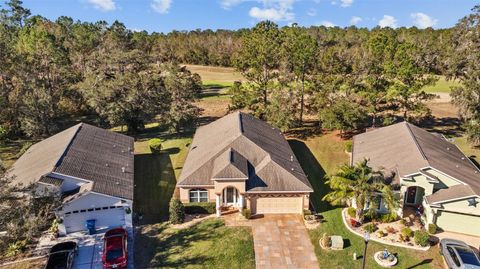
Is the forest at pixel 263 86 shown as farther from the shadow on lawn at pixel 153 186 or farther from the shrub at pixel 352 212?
the shrub at pixel 352 212

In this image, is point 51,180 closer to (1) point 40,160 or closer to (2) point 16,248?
(2) point 16,248

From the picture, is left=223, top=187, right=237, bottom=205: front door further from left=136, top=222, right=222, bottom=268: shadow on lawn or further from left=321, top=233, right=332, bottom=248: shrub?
left=321, top=233, right=332, bottom=248: shrub

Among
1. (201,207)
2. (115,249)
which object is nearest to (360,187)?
(201,207)

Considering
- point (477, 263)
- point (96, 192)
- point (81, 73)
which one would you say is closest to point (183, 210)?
point (96, 192)

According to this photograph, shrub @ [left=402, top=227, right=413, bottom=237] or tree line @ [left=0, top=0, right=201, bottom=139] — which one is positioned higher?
tree line @ [left=0, top=0, right=201, bottom=139]

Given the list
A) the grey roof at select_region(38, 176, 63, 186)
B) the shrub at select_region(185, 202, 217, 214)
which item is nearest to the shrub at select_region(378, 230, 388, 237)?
the shrub at select_region(185, 202, 217, 214)

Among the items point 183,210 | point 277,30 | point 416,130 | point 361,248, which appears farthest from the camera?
point 277,30

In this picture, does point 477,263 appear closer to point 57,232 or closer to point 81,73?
point 57,232
